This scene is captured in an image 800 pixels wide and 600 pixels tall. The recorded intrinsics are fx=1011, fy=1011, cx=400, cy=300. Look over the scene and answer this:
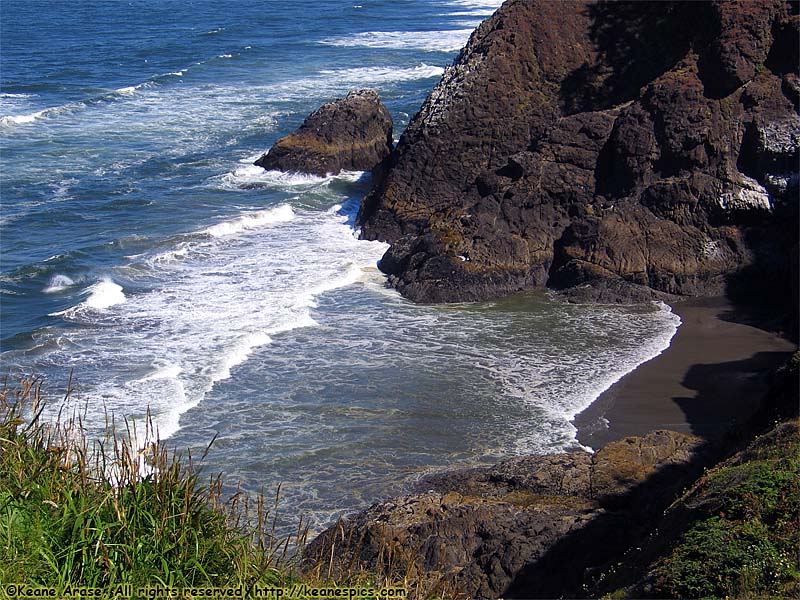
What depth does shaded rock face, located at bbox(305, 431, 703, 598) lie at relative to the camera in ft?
35.9

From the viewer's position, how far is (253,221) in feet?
92.7

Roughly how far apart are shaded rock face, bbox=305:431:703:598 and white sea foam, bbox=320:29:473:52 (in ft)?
149

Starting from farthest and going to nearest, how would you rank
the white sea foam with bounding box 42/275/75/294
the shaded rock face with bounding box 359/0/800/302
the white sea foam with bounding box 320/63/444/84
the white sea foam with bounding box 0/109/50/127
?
the white sea foam with bounding box 320/63/444/84 < the white sea foam with bounding box 0/109/50/127 < the white sea foam with bounding box 42/275/75/294 < the shaded rock face with bounding box 359/0/800/302

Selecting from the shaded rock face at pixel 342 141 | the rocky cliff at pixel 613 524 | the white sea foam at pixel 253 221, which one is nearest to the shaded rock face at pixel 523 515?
the rocky cliff at pixel 613 524

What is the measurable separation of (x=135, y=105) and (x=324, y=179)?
1518 cm

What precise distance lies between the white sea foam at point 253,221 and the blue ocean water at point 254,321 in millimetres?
74

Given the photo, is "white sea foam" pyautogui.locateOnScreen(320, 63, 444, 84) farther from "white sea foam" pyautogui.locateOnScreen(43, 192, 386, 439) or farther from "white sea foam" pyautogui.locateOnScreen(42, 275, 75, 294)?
"white sea foam" pyautogui.locateOnScreen(42, 275, 75, 294)

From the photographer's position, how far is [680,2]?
25.1 metres

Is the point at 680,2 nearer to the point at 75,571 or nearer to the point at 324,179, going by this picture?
the point at 324,179

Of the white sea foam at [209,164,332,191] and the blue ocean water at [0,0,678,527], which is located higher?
the white sea foam at [209,164,332,191]

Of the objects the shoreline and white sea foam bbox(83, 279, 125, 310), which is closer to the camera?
the shoreline

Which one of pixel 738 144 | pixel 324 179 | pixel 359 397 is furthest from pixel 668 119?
pixel 324 179

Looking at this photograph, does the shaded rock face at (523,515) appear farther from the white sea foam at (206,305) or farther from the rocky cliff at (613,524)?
the white sea foam at (206,305)

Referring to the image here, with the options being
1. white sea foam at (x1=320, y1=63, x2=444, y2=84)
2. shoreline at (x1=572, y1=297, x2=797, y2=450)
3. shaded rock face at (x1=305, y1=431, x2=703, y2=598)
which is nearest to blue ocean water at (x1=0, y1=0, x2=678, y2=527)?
shoreline at (x1=572, y1=297, x2=797, y2=450)
